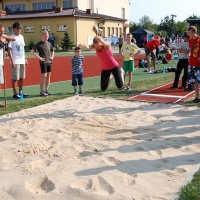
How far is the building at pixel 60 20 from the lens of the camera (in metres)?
45.4

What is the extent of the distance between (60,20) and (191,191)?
144 feet

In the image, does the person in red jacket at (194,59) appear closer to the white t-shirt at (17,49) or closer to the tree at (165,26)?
the white t-shirt at (17,49)

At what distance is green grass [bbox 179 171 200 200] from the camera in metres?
3.73

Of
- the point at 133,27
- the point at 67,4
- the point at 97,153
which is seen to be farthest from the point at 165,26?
the point at 97,153

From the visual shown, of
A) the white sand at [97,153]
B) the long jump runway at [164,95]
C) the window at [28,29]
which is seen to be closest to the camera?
the white sand at [97,153]

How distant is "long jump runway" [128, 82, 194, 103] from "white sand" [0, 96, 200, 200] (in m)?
1.16

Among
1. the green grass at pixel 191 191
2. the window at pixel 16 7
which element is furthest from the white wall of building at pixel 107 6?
the green grass at pixel 191 191

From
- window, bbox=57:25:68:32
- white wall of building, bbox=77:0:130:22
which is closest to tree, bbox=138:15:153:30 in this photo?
white wall of building, bbox=77:0:130:22

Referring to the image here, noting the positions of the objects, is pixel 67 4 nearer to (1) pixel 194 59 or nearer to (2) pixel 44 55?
(2) pixel 44 55

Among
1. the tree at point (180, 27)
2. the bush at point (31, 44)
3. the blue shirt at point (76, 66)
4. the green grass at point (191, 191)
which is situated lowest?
the green grass at point (191, 191)

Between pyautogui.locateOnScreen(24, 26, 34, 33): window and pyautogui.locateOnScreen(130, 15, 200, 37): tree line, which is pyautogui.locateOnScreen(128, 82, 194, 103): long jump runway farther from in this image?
pyautogui.locateOnScreen(130, 15, 200, 37): tree line

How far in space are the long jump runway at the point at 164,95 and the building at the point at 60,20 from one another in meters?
30.0

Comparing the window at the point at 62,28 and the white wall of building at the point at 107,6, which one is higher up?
the white wall of building at the point at 107,6

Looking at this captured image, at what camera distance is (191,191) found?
386 cm
